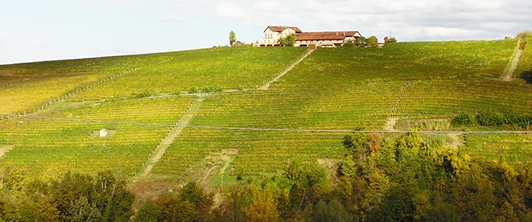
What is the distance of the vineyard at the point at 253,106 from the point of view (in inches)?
2026

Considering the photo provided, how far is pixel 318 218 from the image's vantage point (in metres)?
37.1

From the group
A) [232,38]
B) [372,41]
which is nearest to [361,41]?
[372,41]

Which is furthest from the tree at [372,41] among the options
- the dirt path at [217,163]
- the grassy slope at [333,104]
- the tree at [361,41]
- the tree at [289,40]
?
the dirt path at [217,163]

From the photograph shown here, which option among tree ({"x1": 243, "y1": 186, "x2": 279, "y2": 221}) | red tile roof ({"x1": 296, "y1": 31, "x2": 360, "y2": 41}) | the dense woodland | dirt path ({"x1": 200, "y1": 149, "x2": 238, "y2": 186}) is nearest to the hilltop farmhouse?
red tile roof ({"x1": 296, "y1": 31, "x2": 360, "y2": 41})

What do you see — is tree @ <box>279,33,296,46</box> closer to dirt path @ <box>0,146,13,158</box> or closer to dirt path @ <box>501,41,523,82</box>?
dirt path @ <box>501,41,523,82</box>

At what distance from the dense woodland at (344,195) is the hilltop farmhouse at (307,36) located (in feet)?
229

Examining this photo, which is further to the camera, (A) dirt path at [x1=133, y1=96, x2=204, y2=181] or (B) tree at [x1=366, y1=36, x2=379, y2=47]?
(B) tree at [x1=366, y1=36, x2=379, y2=47]

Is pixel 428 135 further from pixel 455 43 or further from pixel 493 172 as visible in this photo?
pixel 455 43

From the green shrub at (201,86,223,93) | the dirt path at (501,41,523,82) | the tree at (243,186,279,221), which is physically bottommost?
the tree at (243,186,279,221)

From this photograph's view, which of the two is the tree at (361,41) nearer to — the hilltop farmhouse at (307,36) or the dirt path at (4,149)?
the hilltop farmhouse at (307,36)

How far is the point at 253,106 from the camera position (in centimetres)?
6538

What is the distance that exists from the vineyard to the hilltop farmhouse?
663 inches

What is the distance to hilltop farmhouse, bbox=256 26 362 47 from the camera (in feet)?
377

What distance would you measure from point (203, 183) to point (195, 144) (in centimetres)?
781
